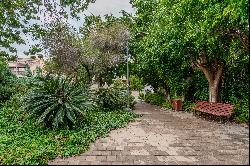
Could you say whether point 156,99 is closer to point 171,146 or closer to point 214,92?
point 214,92

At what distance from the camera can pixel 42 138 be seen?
396 inches

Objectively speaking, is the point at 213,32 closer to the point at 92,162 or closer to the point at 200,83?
the point at 92,162

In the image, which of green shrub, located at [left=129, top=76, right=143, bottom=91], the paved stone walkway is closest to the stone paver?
the paved stone walkway

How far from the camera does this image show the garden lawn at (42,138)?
26.6 ft

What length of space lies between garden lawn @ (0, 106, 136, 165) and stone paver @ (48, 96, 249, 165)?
15.0 inches

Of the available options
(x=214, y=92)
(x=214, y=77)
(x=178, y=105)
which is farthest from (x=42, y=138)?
(x=178, y=105)

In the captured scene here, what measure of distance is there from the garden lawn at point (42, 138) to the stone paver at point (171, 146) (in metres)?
0.38

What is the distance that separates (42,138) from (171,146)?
3973 mm

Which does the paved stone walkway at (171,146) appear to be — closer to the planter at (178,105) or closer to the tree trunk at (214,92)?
the tree trunk at (214,92)

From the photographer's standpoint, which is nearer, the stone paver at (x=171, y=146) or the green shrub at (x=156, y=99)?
the stone paver at (x=171, y=146)

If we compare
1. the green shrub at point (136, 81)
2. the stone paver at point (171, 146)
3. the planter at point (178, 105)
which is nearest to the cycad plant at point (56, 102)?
the stone paver at point (171, 146)

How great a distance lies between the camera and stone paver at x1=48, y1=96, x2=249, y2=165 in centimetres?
773

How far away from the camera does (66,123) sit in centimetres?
1152

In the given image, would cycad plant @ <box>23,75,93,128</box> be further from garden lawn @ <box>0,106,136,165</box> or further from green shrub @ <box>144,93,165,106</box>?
green shrub @ <box>144,93,165,106</box>
